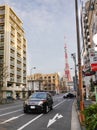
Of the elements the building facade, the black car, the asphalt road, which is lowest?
the asphalt road

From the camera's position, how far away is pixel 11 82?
236ft

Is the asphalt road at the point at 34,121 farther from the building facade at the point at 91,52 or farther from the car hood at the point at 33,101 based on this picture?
the building facade at the point at 91,52

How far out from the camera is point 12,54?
73.3 meters

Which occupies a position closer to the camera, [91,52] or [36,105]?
[91,52]

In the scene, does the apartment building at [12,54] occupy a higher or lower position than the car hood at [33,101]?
higher

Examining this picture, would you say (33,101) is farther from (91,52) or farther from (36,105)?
(91,52)

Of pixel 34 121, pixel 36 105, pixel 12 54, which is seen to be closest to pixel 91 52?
pixel 34 121

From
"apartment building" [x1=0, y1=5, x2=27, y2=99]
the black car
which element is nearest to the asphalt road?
the black car

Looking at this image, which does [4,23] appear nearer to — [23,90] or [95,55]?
[23,90]

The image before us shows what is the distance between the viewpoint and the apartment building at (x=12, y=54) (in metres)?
68.0

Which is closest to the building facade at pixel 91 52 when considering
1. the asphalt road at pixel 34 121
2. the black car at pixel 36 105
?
the asphalt road at pixel 34 121

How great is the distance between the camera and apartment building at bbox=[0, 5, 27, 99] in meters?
68.0

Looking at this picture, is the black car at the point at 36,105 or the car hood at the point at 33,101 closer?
the black car at the point at 36,105

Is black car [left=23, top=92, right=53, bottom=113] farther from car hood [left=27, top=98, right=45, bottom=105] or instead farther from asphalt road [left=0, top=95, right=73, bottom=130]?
asphalt road [left=0, top=95, right=73, bottom=130]
